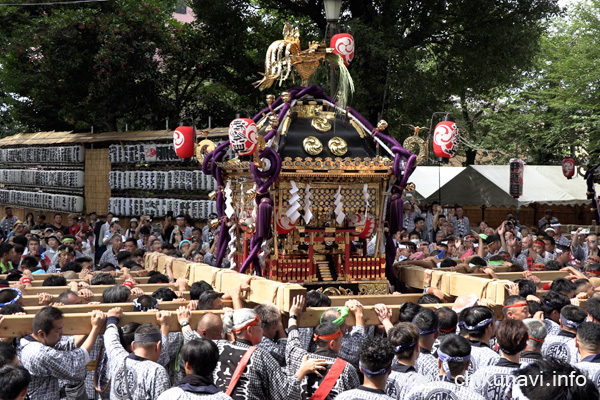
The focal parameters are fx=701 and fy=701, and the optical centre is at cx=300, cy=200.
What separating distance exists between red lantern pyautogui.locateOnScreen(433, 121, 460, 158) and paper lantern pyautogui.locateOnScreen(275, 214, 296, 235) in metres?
1.78

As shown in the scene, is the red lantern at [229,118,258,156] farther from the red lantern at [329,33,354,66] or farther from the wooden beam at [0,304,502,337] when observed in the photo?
the red lantern at [329,33,354,66]

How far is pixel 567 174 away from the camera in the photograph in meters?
20.2

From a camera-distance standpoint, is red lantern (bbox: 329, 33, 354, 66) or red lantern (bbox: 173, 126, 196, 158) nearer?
red lantern (bbox: 329, 33, 354, 66)

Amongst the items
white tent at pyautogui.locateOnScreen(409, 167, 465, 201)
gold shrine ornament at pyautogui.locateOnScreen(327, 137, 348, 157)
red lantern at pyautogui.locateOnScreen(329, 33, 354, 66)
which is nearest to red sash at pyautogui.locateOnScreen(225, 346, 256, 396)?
gold shrine ornament at pyautogui.locateOnScreen(327, 137, 348, 157)

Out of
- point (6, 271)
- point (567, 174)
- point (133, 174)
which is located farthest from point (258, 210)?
point (567, 174)

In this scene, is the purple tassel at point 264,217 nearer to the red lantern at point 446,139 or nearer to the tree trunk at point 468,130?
the red lantern at point 446,139

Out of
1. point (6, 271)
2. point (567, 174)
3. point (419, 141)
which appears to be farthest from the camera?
point (567, 174)

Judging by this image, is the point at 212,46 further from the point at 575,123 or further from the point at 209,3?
the point at 575,123

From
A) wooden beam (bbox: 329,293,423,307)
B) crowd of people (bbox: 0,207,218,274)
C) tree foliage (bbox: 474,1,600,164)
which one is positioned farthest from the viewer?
tree foliage (bbox: 474,1,600,164)

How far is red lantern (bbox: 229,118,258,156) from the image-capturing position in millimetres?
6668

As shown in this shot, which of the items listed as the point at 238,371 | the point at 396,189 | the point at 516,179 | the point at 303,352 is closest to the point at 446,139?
the point at 396,189

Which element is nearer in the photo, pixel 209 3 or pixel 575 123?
pixel 209 3

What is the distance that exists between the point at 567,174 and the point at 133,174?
12273mm

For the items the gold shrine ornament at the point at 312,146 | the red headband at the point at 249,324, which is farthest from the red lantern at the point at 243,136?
the red headband at the point at 249,324
